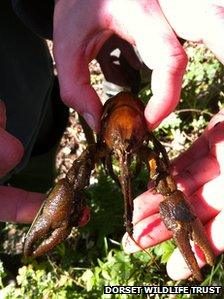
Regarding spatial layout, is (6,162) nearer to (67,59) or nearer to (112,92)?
(67,59)

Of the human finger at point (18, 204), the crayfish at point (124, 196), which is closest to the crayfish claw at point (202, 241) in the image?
the crayfish at point (124, 196)

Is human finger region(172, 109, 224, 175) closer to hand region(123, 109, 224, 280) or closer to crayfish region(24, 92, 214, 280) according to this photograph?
hand region(123, 109, 224, 280)

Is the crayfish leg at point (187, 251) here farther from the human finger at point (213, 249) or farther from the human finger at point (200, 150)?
the human finger at point (200, 150)

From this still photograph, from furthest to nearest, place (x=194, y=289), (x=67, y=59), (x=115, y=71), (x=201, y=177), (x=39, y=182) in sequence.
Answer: (x=39, y=182) → (x=115, y=71) → (x=194, y=289) → (x=201, y=177) → (x=67, y=59)

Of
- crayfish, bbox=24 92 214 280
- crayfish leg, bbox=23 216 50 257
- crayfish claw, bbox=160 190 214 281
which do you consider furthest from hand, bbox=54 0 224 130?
crayfish leg, bbox=23 216 50 257

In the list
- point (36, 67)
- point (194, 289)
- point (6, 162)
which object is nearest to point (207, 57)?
point (36, 67)
